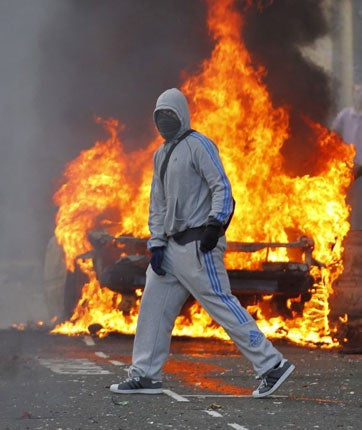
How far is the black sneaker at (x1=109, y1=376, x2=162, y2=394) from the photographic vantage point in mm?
6996

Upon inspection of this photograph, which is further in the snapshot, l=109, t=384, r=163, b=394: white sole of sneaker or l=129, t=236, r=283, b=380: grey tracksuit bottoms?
l=109, t=384, r=163, b=394: white sole of sneaker

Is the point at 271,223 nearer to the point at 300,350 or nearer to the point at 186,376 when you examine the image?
the point at 300,350

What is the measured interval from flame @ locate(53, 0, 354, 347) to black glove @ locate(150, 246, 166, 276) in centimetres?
505

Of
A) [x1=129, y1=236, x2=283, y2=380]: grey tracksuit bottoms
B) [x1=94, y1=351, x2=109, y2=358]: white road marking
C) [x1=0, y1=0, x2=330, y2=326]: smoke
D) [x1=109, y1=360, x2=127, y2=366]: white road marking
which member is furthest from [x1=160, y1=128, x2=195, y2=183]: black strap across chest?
[x1=0, y1=0, x2=330, y2=326]: smoke

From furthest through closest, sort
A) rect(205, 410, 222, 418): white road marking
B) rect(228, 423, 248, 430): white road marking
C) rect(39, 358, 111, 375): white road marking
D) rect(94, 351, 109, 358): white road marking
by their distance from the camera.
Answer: rect(94, 351, 109, 358): white road marking
rect(39, 358, 111, 375): white road marking
rect(205, 410, 222, 418): white road marking
rect(228, 423, 248, 430): white road marking

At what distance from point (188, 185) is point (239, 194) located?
22.1ft

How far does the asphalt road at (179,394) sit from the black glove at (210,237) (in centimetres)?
91

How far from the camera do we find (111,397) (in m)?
6.86

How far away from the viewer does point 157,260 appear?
7129 mm

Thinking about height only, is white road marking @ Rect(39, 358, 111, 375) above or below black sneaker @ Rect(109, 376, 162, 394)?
below

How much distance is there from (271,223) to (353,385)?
19.6 ft

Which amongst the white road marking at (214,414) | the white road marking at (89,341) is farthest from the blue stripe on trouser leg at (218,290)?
the white road marking at (89,341)

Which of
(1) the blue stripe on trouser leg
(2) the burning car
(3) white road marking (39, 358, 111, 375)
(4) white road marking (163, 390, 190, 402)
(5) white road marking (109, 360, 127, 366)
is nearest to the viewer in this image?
(4) white road marking (163, 390, 190, 402)

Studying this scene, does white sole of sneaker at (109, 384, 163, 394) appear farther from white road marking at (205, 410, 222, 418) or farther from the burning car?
the burning car
